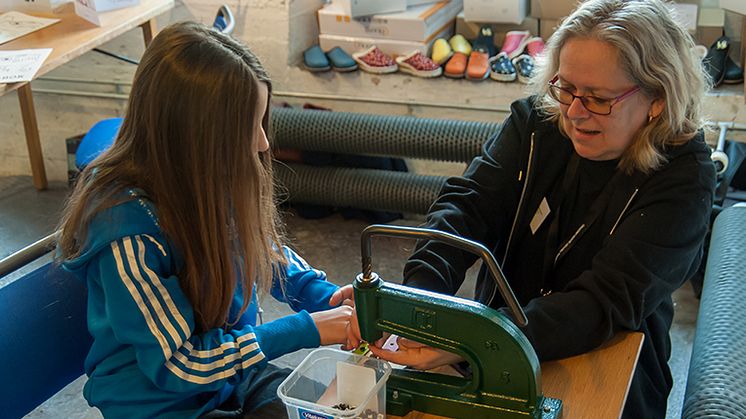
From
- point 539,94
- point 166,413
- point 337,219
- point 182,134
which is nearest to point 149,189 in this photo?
point 182,134

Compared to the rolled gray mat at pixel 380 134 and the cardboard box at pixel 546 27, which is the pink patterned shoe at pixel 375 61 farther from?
the cardboard box at pixel 546 27

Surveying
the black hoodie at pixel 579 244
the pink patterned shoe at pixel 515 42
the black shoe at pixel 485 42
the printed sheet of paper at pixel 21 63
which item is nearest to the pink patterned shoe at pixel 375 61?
the black shoe at pixel 485 42

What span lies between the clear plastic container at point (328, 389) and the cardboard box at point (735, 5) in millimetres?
2391

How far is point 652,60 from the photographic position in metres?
1.61

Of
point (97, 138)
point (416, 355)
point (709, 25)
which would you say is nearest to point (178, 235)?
point (416, 355)

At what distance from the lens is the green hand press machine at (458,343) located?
1.27 metres

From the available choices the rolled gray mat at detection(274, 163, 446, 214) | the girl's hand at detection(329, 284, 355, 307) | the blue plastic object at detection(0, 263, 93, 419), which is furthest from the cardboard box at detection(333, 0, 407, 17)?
the blue plastic object at detection(0, 263, 93, 419)

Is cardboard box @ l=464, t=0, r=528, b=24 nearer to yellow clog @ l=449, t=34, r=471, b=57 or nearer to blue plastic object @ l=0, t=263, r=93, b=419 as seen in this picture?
yellow clog @ l=449, t=34, r=471, b=57

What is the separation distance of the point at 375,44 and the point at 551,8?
0.77 metres

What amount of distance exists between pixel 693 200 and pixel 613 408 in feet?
1.55

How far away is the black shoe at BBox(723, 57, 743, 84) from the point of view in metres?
3.36

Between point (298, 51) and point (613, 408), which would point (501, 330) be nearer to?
point (613, 408)

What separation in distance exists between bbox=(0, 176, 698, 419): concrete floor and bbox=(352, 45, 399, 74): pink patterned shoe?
0.66 meters

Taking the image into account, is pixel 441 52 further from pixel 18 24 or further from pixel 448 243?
pixel 448 243
